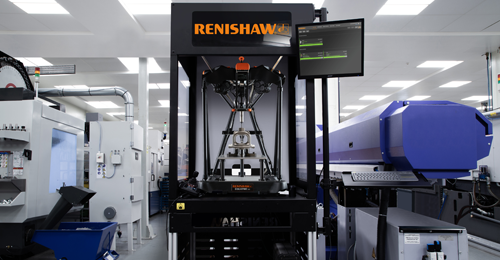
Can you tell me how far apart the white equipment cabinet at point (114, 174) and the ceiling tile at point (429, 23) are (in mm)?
4943

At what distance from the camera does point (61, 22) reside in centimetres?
443

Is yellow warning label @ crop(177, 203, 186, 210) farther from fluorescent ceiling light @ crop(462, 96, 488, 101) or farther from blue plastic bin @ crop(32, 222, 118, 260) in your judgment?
fluorescent ceiling light @ crop(462, 96, 488, 101)

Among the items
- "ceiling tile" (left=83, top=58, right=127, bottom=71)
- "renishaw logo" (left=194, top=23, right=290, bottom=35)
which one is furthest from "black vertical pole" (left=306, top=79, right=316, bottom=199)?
"ceiling tile" (left=83, top=58, right=127, bottom=71)

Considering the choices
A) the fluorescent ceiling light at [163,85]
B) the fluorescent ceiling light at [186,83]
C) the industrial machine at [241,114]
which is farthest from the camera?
the fluorescent ceiling light at [163,85]

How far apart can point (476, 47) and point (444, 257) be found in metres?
5.54

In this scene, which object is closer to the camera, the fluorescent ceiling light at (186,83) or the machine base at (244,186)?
the machine base at (244,186)

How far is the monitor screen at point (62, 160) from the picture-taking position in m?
3.69

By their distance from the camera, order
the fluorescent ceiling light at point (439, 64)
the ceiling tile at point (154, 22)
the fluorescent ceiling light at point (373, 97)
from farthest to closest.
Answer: the fluorescent ceiling light at point (373, 97) < the fluorescent ceiling light at point (439, 64) < the ceiling tile at point (154, 22)

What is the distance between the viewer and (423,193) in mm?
4527

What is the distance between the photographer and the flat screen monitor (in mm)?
1646

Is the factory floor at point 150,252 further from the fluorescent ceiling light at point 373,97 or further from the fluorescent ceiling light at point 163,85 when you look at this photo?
the fluorescent ceiling light at point 373,97

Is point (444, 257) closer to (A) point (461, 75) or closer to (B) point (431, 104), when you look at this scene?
(B) point (431, 104)

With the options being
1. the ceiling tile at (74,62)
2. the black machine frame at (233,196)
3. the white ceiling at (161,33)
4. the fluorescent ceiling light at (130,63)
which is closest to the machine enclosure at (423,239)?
the black machine frame at (233,196)

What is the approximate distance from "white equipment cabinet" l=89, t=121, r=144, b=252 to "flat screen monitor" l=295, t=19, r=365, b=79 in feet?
11.9
